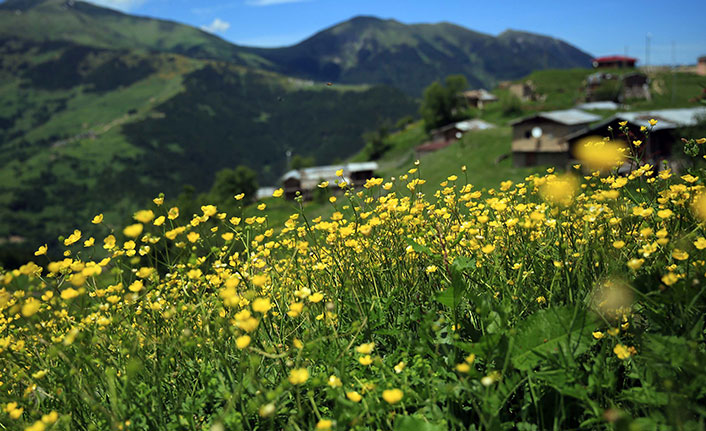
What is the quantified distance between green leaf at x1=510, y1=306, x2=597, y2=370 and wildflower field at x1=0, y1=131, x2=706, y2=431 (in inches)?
0.5

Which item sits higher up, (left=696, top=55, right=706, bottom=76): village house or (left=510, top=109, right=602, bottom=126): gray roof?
(left=696, top=55, right=706, bottom=76): village house

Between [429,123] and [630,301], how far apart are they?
10559 centimetres

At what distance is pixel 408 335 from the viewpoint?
3.13 meters

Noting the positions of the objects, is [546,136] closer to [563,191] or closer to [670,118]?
[670,118]

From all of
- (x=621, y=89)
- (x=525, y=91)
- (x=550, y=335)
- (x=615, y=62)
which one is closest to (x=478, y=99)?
(x=525, y=91)

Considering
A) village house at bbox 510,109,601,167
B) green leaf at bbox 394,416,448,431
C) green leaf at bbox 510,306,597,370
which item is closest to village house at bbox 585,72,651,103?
village house at bbox 510,109,601,167

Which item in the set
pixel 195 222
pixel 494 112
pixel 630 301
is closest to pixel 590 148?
pixel 630 301

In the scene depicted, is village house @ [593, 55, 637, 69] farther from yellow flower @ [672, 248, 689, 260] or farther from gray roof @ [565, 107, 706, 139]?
yellow flower @ [672, 248, 689, 260]

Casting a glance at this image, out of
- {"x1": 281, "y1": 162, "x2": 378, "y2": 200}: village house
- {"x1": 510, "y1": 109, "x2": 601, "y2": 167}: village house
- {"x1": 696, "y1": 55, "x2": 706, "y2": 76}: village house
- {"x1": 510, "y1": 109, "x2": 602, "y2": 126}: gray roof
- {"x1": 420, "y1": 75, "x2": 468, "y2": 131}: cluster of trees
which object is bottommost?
{"x1": 281, "y1": 162, "x2": 378, "y2": 200}: village house

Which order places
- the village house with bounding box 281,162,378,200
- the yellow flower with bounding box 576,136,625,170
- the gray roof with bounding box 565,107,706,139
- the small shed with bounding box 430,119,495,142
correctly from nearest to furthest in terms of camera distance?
the yellow flower with bounding box 576,136,625,170
the gray roof with bounding box 565,107,706,139
the small shed with bounding box 430,119,495,142
the village house with bounding box 281,162,378,200

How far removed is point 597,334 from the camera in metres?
2.83

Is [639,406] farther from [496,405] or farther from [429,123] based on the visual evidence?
[429,123]

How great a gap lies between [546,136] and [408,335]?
54170 millimetres

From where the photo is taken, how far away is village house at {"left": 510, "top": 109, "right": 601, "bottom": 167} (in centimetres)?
5059
